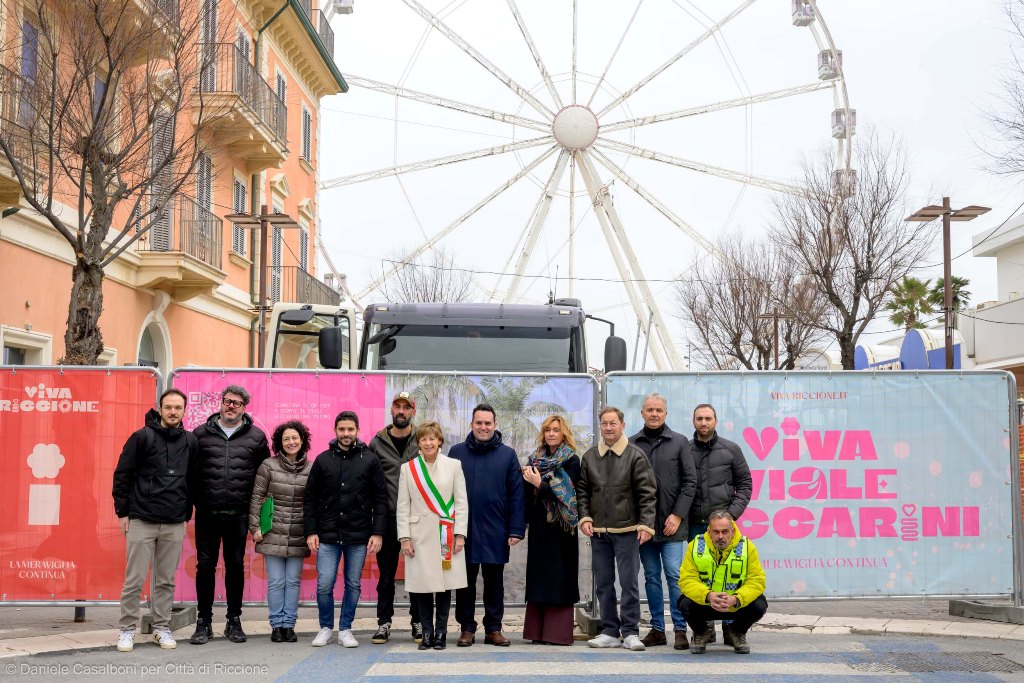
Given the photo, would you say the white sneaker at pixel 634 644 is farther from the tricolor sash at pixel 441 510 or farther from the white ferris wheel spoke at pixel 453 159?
the white ferris wheel spoke at pixel 453 159

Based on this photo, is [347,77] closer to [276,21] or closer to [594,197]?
[276,21]

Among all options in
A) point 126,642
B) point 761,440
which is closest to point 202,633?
point 126,642

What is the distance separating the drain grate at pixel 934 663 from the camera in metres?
7.91

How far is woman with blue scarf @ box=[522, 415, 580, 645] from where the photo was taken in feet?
29.6

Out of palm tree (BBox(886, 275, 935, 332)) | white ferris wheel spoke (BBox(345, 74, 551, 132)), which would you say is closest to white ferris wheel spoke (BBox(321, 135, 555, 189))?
white ferris wheel spoke (BBox(345, 74, 551, 132))

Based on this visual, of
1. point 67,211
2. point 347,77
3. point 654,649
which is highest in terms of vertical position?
point 347,77

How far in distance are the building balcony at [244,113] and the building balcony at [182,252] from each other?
1620 mm

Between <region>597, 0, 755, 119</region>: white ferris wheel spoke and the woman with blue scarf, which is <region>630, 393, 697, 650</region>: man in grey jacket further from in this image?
<region>597, 0, 755, 119</region>: white ferris wheel spoke

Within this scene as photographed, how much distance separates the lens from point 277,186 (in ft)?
102

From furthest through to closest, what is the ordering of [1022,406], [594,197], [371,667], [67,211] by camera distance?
[594,197], [67,211], [1022,406], [371,667]

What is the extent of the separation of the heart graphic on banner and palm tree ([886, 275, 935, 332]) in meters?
43.2

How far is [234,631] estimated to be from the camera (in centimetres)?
918

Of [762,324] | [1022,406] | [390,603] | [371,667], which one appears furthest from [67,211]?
[762,324]

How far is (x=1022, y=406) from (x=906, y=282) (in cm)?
4215
